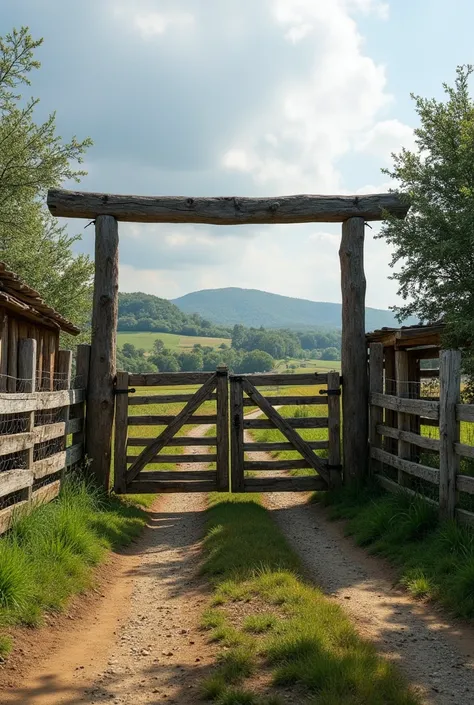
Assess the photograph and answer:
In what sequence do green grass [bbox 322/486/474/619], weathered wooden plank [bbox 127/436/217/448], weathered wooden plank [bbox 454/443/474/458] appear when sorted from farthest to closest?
weathered wooden plank [bbox 127/436/217/448] < weathered wooden plank [bbox 454/443/474/458] < green grass [bbox 322/486/474/619]

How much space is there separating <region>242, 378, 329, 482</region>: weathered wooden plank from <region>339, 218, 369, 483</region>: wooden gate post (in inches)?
20.7

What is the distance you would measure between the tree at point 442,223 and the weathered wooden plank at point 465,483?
1774 millimetres

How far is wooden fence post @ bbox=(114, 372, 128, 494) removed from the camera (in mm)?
12391

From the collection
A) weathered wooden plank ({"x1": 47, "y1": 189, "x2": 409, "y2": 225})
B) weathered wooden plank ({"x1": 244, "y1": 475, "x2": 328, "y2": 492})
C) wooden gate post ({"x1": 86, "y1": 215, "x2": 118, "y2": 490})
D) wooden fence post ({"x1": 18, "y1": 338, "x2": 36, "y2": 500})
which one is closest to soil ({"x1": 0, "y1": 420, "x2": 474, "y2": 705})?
wooden fence post ({"x1": 18, "y1": 338, "x2": 36, "y2": 500})

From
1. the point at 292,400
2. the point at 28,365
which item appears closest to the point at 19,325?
the point at 28,365

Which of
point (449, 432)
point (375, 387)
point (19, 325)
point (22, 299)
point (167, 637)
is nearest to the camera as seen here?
point (167, 637)

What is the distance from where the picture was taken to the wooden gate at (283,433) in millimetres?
12492

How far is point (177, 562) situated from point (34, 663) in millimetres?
3550

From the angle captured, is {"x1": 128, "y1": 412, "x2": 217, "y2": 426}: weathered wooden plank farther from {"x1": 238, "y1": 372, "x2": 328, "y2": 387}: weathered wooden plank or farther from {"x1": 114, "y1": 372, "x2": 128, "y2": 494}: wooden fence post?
{"x1": 238, "y1": 372, "x2": 328, "y2": 387}: weathered wooden plank

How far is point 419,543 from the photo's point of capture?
8000 mm

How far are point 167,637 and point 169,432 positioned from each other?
6744 millimetres

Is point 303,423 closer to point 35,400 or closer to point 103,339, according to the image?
point 103,339

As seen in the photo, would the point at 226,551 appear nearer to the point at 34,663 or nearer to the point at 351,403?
the point at 34,663

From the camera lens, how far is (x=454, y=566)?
6.75 metres
